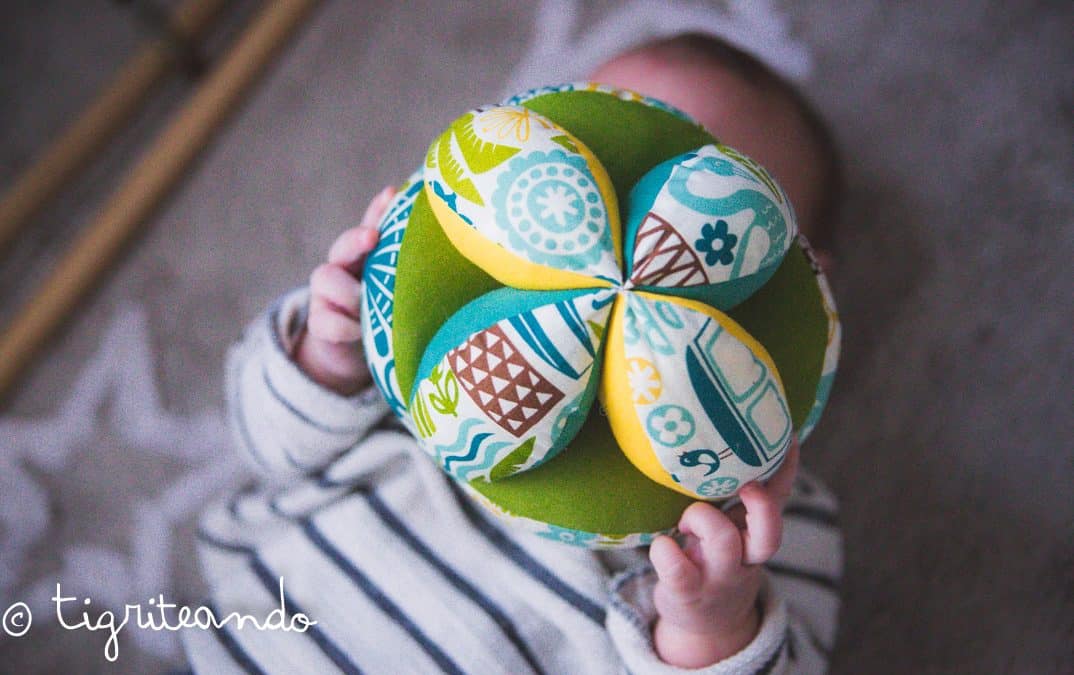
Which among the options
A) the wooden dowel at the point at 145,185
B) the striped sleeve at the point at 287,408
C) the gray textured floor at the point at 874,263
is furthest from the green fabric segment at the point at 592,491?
the wooden dowel at the point at 145,185

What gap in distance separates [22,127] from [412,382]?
0.89 metres

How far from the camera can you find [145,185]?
91 cm

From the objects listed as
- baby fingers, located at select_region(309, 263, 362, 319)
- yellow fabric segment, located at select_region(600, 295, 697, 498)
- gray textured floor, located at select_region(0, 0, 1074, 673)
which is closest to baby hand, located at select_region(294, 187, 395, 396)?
baby fingers, located at select_region(309, 263, 362, 319)

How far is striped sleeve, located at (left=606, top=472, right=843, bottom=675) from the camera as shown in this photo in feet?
1.82

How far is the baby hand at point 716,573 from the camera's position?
47cm

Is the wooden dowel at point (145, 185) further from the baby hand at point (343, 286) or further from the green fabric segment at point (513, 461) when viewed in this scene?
the green fabric segment at point (513, 461)

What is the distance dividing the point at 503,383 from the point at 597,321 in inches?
2.1

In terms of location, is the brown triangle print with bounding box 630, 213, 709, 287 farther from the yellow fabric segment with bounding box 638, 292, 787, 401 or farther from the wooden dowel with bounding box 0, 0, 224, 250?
the wooden dowel with bounding box 0, 0, 224, 250

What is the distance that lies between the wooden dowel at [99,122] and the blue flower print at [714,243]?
0.85 metres

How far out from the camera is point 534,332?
359 mm

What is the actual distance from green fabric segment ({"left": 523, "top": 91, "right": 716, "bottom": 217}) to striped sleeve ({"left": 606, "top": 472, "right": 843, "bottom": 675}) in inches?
13.0

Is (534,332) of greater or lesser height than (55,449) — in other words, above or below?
above

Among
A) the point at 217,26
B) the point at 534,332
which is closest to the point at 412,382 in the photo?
the point at 534,332

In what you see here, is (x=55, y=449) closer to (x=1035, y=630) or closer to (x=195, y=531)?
(x=195, y=531)
